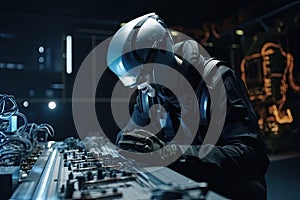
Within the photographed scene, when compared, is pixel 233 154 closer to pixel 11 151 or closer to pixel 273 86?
pixel 11 151

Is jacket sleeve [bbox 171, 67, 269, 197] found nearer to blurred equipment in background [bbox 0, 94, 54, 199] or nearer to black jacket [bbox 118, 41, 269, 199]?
black jacket [bbox 118, 41, 269, 199]

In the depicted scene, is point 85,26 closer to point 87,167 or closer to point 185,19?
point 185,19

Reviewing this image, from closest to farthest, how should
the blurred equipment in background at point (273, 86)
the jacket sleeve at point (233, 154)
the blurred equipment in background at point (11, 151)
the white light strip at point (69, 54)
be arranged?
the blurred equipment in background at point (11, 151) < the jacket sleeve at point (233, 154) < the white light strip at point (69, 54) < the blurred equipment in background at point (273, 86)

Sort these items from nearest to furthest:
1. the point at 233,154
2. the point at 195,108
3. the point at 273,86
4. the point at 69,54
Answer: the point at 233,154 → the point at 195,108 → the point at 69,54 → the point at 273,86

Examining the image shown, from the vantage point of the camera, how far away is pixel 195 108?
46.4 inches

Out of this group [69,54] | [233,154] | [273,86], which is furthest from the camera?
[273,86]

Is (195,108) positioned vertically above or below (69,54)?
below

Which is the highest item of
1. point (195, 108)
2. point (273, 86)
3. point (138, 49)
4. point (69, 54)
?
point (69, 54)

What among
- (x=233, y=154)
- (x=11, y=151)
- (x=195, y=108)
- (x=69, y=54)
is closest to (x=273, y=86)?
(x=69, y=54)

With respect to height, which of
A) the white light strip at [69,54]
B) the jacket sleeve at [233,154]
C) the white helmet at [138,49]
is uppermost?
the white light strip at [69,54]

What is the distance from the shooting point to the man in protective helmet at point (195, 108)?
0.99m

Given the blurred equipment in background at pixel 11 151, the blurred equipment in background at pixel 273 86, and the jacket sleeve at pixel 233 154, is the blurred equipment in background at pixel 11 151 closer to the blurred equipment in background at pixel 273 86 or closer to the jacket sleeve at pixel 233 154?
the jacket sleeve at pixel 233 154

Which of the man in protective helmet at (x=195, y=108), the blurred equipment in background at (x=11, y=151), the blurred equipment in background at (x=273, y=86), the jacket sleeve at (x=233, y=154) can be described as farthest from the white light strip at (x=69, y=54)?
the jacket sleeve at (x=233, y=154)

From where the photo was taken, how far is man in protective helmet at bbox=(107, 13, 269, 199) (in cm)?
99
